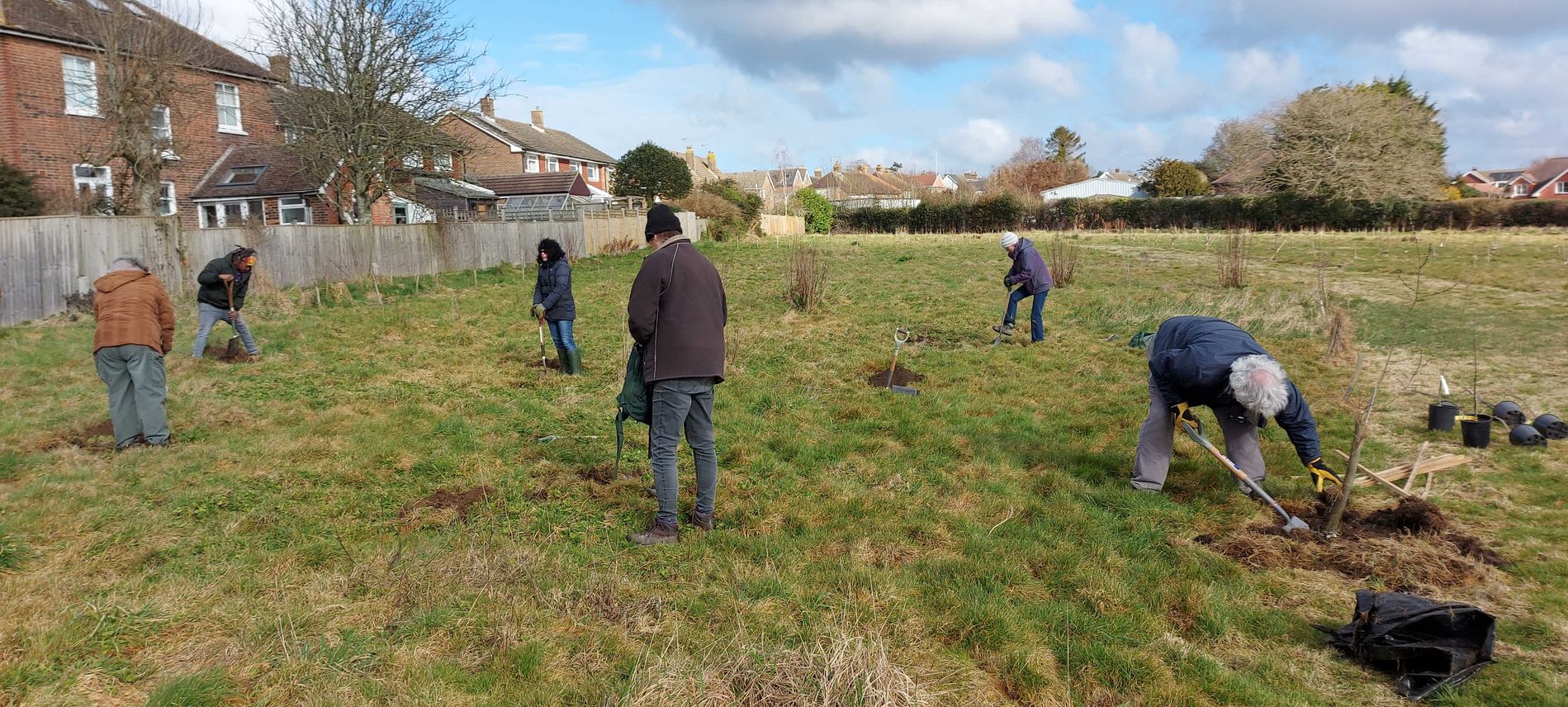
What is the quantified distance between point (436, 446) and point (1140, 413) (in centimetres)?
633

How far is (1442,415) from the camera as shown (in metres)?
7.05

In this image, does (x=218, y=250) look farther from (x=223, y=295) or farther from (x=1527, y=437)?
(x=1527, y=437)

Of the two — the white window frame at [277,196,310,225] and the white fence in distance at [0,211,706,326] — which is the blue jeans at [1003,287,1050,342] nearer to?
the white fence in distance at [0,211,706,326]

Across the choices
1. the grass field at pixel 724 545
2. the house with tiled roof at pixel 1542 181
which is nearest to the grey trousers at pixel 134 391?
the grass field at pixel 724 545

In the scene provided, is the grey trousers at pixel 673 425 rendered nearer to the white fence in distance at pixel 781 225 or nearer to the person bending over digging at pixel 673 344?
the person bending over digging at pixel 673 344

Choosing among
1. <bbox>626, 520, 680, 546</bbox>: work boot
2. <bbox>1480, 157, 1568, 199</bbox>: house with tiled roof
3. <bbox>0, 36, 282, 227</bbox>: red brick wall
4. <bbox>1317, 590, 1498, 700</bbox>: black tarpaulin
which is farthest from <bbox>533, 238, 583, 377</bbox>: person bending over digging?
<bbox>1480, 157, 1568, 199</bbox>: house with tiled roof

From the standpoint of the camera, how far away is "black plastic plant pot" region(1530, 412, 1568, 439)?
22.3ft

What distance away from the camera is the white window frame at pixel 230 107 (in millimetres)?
25672

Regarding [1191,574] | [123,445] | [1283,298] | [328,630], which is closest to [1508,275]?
[1283,298]

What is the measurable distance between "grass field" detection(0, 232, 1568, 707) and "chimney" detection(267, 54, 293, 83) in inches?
534

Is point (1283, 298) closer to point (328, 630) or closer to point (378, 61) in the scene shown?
point (328, 630)

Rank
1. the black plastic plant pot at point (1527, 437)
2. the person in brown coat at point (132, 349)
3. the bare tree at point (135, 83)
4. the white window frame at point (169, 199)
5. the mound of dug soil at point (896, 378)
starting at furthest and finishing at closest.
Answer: the white window frame at point (169, 199) < the bare tree at point (135, 83) < the mound of dug soil at point (896, 378) < the black plastic plant pot at point (1527, 437) < the person in brown coat at point (132, 349)

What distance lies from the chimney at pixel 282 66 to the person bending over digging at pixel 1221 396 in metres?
23.1

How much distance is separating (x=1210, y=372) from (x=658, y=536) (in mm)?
3492
